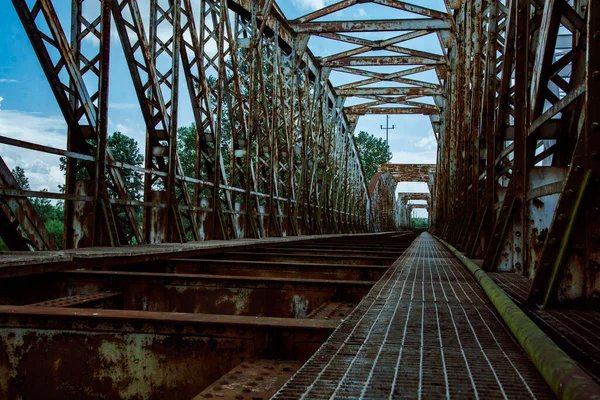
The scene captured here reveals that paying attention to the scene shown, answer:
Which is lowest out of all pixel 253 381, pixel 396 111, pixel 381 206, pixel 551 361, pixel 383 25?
pixel 253 381

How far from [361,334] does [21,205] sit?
13.3 feet

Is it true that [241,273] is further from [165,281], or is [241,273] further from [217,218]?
[217,218]

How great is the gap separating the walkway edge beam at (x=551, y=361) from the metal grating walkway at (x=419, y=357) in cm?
5

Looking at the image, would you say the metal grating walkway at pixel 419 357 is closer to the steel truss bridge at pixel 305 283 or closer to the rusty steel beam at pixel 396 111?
the steel truss bridge at pixel 305 283

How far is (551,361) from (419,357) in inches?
18.3

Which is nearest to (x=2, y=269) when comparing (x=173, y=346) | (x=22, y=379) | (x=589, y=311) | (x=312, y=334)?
(x=22, y=379)

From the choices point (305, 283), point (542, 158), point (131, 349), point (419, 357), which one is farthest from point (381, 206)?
point (419, 357)

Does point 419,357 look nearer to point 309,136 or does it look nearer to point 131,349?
point 131,349

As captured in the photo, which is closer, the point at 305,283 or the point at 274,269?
the point at 305,283

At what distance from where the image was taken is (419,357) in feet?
6.55

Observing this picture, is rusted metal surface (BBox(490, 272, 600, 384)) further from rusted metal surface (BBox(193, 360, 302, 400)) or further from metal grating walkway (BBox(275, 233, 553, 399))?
rusted metal surface (BBox(193, 360, 302, 400))

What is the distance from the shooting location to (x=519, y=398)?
1.56 meters

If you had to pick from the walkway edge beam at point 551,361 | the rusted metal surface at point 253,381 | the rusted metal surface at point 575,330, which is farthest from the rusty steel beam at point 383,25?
the rusted metal surface at point 253,381

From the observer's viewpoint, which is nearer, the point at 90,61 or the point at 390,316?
the point at 390,316
